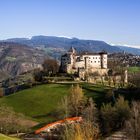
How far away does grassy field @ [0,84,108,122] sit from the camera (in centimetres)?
9769

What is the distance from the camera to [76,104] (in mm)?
87625

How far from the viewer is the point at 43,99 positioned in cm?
11019

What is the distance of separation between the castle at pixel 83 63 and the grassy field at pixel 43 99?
13286mm

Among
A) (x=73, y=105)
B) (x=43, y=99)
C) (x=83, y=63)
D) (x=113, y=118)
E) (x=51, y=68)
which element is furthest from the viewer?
(x=51, y=68)

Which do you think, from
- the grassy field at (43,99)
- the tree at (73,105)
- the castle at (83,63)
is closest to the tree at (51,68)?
the castle at (83,63)

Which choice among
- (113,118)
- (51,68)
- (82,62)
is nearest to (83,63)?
(82,62)

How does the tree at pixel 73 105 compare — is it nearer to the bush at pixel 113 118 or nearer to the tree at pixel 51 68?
the bush at pixel 113 118

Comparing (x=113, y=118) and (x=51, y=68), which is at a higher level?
(x=51, y=68)

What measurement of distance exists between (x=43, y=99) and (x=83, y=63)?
32.4m

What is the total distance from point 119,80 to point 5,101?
3984 cm

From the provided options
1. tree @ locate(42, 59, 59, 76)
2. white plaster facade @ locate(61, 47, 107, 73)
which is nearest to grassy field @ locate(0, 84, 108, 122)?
white plaster facade @ locate(61, 47, 107, 73)

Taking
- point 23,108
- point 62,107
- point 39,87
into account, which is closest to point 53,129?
point 62,107

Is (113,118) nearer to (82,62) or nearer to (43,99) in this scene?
(43,99)

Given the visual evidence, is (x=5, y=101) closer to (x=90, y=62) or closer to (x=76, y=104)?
(x=76, y=104)
